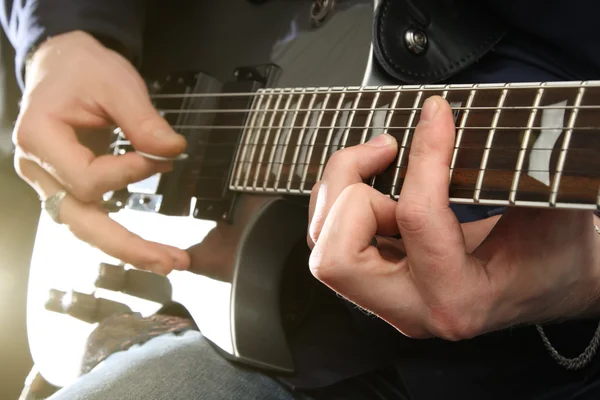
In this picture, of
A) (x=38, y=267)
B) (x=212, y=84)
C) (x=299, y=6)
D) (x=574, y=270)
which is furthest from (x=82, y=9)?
(x=574, y=270)

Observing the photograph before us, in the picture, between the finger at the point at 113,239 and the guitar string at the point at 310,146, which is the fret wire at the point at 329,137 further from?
the finger at the point at 113,239

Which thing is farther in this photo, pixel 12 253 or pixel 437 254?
pixel 12 253

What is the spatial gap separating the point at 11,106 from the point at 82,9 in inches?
16.1

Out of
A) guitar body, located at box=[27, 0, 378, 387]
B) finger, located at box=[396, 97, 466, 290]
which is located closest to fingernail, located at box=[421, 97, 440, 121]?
finger, located at box=[396, 97, 466, 290]

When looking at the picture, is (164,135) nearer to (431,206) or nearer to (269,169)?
(269,169)

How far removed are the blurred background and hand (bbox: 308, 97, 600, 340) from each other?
0.91m

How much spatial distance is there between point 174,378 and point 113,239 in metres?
0.21

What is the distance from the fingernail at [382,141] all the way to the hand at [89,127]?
324 mm

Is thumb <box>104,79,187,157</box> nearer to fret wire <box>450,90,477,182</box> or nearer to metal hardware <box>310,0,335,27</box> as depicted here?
metal hardware <box>310,0,335,27</box>

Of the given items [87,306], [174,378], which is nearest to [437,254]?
[174,378]

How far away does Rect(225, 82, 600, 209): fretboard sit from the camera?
1.37 feet

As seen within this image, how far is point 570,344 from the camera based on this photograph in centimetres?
60

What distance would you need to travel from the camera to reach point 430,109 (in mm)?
478

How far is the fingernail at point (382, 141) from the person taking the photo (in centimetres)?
53
